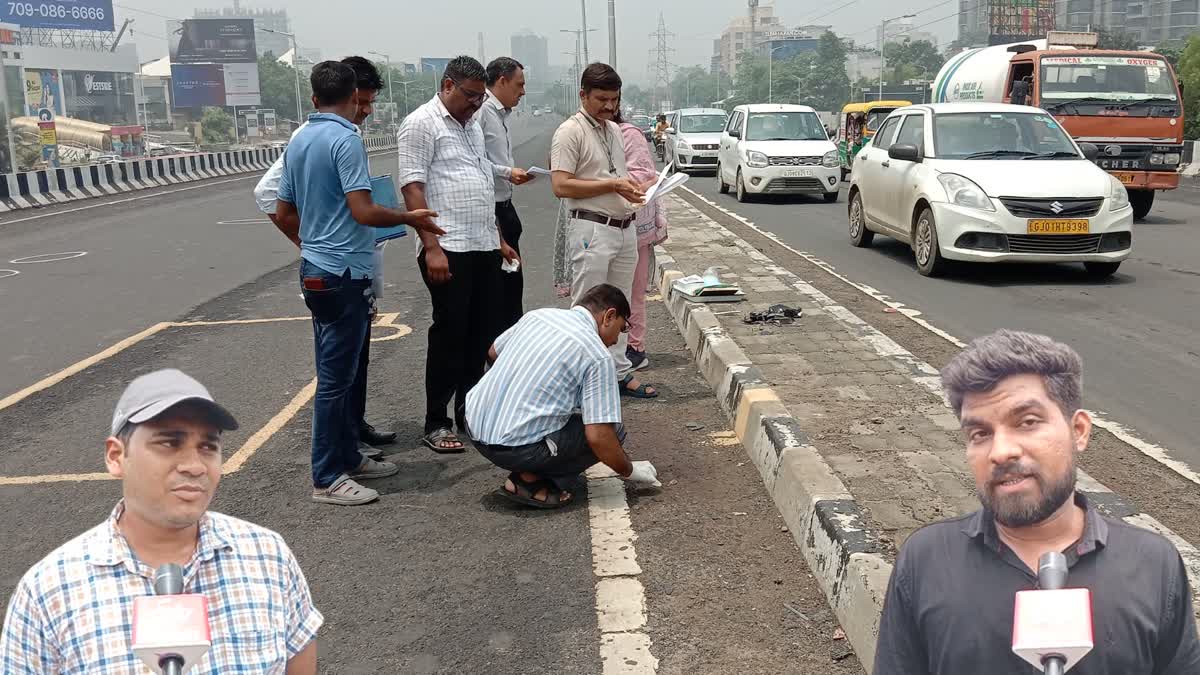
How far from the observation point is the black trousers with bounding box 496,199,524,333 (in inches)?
244

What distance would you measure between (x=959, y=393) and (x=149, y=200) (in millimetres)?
24639

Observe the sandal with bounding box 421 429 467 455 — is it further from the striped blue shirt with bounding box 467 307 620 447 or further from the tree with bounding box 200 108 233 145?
the tree with bounding box 200 108 233 145

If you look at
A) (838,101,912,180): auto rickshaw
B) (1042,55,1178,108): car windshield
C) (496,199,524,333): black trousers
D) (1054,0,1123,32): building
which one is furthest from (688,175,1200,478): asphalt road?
(1054,0,1123,32): building

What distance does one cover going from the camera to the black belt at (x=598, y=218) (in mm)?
6270

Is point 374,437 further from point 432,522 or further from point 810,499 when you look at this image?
point 810,499

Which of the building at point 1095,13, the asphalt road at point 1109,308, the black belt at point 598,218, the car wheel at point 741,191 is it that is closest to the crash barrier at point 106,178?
the car wheel at point 741,191

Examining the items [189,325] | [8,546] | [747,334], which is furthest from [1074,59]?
[8,546]

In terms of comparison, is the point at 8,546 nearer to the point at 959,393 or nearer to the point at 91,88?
the point at 959,393

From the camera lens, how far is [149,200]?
24.2 metres

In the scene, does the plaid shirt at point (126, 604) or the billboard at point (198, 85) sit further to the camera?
the billboard at point (198, 85)

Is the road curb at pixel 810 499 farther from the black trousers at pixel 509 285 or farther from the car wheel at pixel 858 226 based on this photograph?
the car wheel at pixel 858 226

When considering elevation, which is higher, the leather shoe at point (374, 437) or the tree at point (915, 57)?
the tree at point (915, 57)

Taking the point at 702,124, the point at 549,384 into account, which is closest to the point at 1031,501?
the point at 549,384

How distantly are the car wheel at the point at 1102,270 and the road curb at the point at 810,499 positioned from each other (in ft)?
16.9
